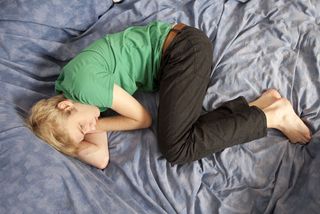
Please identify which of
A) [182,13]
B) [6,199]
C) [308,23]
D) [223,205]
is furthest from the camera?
[182,13]

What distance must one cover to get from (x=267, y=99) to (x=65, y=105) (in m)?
0.66

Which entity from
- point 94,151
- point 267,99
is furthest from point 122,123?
point 267,99

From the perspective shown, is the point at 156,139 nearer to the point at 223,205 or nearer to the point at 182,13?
the point at 223,205

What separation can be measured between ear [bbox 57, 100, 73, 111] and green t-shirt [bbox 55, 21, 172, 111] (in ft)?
0.06

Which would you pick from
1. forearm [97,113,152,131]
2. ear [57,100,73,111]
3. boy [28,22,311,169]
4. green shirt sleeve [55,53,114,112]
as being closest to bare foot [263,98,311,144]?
boy [28,22,311,169]

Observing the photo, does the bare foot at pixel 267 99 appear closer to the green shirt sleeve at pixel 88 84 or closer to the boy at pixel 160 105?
the boy at pixel 160 105

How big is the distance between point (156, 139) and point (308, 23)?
71 centimetres

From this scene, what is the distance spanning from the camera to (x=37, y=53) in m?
1.33

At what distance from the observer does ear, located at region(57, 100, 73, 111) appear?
108 cm

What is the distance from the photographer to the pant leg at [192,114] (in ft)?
3.64

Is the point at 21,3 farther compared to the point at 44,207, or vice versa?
the point at 21,3

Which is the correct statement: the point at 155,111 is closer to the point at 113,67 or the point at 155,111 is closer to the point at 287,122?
the point at 113,67

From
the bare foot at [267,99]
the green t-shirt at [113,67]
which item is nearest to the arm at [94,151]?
the green t-shirt at [113,67]

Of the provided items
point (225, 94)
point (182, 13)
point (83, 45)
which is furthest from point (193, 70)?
point (83, 45)
